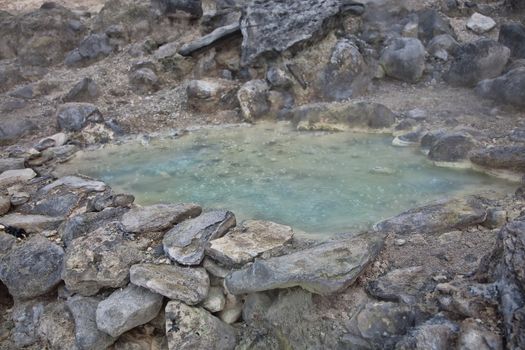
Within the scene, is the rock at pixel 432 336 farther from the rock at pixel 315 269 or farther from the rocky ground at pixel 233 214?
the rock at pixel 315 269

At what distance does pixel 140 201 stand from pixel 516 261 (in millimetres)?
3370

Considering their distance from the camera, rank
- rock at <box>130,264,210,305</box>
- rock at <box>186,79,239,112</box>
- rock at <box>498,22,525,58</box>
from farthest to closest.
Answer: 1. rock at <box>186,79,239,112</box>
2. rock at <box>498,22,525,58</box>
3. rock at <box>130,264,210,305</box>

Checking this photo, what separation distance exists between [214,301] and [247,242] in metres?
0.49

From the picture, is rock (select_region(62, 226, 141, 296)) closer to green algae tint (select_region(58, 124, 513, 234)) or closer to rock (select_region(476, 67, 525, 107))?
green algae tint (select_region(58, 124, 513, 234))

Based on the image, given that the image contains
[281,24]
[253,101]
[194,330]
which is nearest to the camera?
[194,330]

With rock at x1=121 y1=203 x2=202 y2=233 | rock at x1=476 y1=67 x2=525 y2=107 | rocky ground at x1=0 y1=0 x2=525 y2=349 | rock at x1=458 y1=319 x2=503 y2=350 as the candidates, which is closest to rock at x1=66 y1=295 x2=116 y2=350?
rocky ground at x1=0 y1=0 x2=525 y2=349

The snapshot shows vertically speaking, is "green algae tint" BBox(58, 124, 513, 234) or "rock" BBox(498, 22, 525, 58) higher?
"rock" BBox(498, 22, 525, 58)

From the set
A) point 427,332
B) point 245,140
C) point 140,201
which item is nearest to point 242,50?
point 245,140

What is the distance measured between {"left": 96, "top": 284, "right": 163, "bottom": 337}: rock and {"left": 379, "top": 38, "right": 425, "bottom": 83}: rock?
5376mm

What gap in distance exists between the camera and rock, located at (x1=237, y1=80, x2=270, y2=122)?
711 cm

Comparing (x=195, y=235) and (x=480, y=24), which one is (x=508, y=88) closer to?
(x=480, y=24)

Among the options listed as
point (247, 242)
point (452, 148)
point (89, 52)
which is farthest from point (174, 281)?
point (89, 52)

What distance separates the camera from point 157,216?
4152 millimetres

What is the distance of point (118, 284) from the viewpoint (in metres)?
3.73
